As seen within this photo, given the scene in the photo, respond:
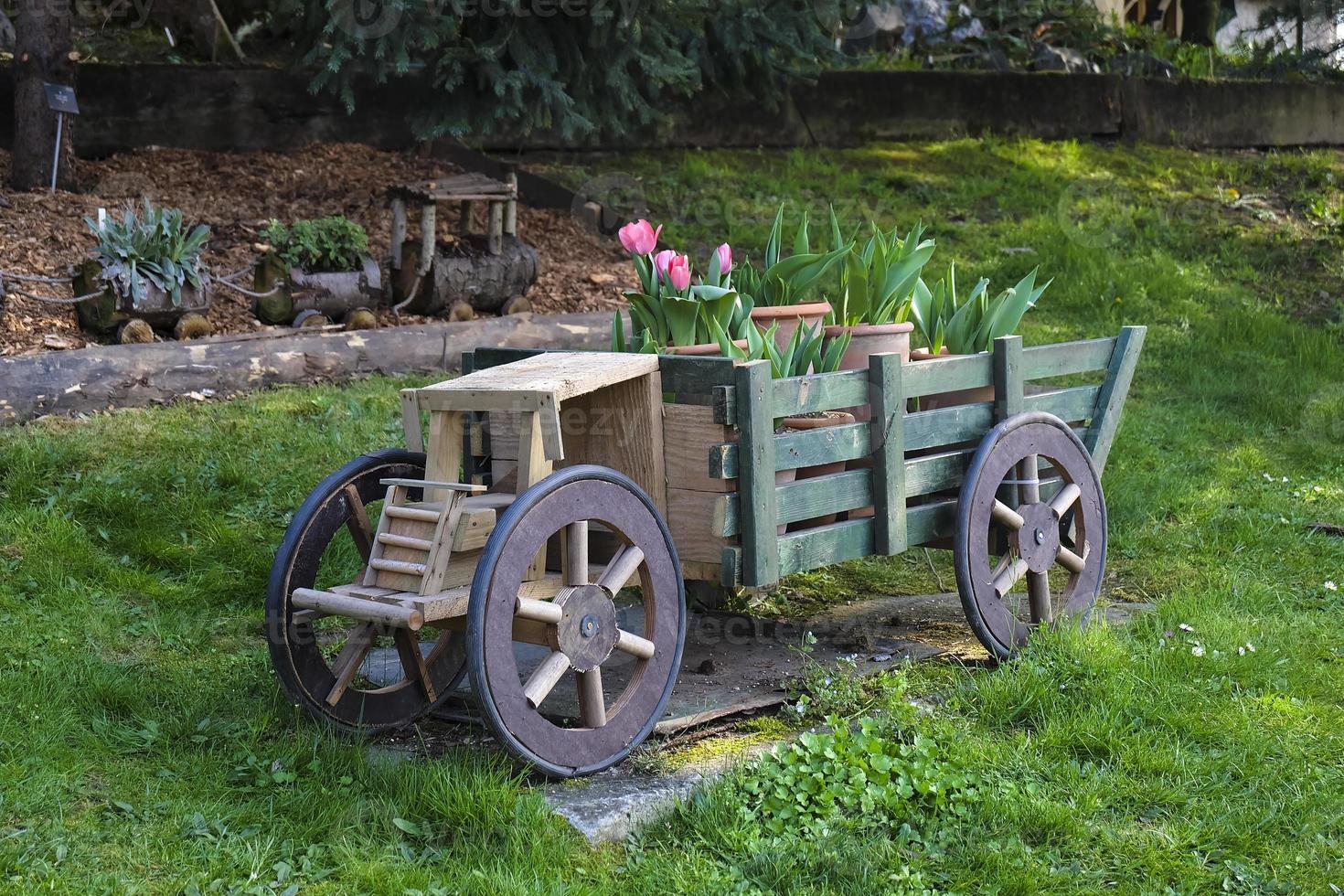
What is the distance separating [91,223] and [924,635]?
15.8 ft

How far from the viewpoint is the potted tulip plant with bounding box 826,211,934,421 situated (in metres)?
3.91

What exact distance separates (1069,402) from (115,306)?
15.7ft

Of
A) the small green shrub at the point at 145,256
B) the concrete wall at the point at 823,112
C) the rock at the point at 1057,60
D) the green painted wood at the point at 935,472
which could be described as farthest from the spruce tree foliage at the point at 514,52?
the rock at the point at 1057,60

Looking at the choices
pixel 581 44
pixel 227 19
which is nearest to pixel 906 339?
pixel 581 44

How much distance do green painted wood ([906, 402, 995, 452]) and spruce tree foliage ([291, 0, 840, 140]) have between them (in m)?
4.82

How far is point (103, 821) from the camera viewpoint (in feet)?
9.76

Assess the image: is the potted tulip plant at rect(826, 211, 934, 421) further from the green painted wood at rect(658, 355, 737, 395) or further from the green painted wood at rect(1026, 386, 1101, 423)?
the green painted wood at rect(658, 355, 737, 395)

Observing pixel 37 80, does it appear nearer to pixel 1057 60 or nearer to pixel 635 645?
pixel 635 645

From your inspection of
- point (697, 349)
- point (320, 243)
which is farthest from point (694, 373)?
point (320, 243)

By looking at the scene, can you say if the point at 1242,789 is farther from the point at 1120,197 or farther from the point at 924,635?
the point at 1120,197

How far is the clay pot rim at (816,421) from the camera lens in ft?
11.9

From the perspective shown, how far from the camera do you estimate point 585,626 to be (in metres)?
3.02

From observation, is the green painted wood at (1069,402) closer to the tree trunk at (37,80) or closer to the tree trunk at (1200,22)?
the tree trunk at (37,80)

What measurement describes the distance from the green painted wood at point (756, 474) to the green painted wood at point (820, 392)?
0.07 m
